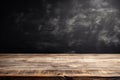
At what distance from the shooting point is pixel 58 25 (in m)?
2.57

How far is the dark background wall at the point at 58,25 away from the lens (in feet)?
8.41

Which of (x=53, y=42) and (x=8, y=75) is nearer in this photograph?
(x=8, y=75)

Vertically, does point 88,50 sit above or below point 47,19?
below

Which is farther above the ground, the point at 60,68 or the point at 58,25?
the point at 58,25

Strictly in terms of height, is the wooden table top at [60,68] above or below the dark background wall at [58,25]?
below

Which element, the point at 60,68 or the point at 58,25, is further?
the point at 58,25

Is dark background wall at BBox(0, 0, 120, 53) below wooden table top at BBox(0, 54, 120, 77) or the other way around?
the other way around

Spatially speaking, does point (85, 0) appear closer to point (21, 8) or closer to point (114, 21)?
point (114, 21)

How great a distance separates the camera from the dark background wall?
101 inches

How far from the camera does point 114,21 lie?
2.59 m

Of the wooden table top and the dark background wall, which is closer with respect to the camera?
the wooden table top

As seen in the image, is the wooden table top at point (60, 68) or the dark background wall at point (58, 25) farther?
the dark background wall at point (58, 25)

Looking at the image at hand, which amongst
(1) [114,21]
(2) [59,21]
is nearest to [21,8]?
(2) [59,21]

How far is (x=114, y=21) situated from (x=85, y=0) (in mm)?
513
